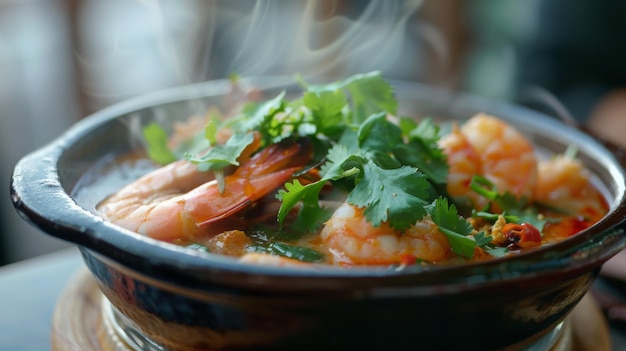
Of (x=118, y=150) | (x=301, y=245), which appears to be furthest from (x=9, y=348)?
(x=301, y=245)

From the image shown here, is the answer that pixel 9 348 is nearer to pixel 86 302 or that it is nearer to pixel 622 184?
pixel 86 302

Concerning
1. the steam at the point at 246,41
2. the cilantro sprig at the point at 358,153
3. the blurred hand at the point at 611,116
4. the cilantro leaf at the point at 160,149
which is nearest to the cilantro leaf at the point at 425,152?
the cilantro sprig at the point at 358,153

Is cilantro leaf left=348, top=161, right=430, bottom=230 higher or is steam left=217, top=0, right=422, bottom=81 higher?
cilantro leaf left=348, top=161, right=430, bottom=230

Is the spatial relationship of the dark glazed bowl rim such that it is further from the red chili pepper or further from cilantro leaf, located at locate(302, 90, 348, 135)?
cilantro leaf, located at locate(302, 90, 348, 135)

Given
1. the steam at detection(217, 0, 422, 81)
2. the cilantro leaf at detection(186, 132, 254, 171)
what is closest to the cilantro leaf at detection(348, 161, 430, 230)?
the cilantro leaf at detection(186, 132, 254, 171)

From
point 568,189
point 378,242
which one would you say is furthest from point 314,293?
point 568,189

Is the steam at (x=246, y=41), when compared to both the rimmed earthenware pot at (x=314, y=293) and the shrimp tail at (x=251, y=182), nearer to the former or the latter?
the shrimp tail at (x=251, y=182)
